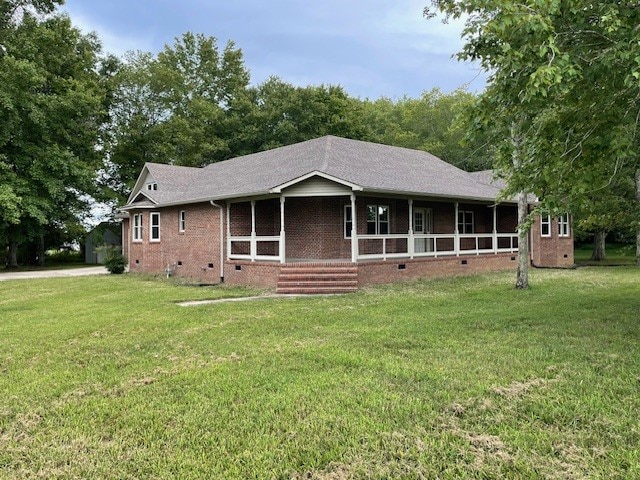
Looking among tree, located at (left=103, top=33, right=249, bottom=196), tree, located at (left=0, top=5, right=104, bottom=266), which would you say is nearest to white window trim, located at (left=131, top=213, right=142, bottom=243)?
tree, located at (left=0, top=5, right=104, bottom=266)

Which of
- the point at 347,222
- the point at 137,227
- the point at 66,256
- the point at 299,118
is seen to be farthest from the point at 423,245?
the point at 66,256

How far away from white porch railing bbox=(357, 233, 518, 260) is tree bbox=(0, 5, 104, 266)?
18383 millimetres

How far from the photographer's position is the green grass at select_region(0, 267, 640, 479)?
3.19 m

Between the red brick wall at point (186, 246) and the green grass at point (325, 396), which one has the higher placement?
the red brick wall at point (186, 246)

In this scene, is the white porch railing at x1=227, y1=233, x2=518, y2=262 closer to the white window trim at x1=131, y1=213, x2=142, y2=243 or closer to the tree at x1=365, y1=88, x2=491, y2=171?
the white window trim at x1=131, y1=213, x2=142, y2=243

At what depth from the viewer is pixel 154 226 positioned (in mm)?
21422

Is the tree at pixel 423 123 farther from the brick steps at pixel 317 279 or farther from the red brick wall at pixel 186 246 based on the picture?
the brick steps at pixel 317 279

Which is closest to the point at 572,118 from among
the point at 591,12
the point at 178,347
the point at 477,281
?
the point at 591,12

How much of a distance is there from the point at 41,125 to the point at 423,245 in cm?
2256

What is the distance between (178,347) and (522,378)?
453 cm

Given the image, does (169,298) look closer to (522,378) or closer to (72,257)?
(522,378)

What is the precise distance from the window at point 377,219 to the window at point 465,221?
16.5ft

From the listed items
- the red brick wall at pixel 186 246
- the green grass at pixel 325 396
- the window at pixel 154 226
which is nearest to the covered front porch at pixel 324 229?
the red brick wall at pixel 186 246

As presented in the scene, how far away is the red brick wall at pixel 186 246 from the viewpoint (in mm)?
17203
